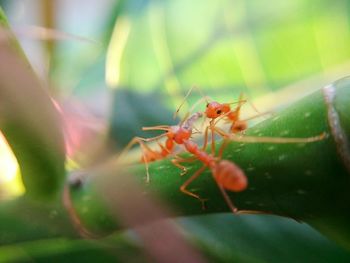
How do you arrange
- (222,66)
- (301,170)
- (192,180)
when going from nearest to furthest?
1. (301,170)
2. (192,180)
3. (222,66)

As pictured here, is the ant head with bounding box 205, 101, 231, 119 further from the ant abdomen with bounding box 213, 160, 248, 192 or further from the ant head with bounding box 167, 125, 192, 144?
the ant abdomen with bounding box 213, 160, 248, 192

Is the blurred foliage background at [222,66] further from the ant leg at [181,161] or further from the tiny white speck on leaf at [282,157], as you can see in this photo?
the tiny white speck on leaf at [282,157]

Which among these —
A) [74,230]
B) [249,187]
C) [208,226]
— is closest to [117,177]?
[74,230]

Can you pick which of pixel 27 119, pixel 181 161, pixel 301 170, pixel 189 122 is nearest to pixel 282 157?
pixel 301 170

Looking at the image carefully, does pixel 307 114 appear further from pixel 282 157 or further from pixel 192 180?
pixel 192 180

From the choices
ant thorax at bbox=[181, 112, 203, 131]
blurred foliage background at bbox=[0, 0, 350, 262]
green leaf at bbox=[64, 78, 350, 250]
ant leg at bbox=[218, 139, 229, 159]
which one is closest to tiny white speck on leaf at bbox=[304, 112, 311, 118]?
green leaf at bbox=[64, 78, 350, 250]

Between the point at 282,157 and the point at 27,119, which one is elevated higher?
the point at 27,119

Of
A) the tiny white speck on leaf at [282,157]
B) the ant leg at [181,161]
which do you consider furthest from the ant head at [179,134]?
the tiny white speck on leaf at [282,157]
